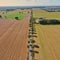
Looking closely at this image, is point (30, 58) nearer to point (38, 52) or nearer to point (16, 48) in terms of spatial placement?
point (38, 52)

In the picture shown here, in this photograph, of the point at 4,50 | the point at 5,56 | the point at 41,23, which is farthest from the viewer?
the point at 41,23

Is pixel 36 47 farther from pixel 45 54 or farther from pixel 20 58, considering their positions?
pixel 20 58

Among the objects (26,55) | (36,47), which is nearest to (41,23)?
(36,47)

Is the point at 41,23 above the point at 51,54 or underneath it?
underneath

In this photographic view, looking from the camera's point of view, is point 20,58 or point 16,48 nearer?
point 20,58

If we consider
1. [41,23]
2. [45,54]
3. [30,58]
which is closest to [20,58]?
[30,58]

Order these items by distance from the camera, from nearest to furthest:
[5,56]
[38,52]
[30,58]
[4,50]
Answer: [30,58] → [5,56] → [38,52] → [4,50]

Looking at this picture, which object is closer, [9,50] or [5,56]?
[5,56]

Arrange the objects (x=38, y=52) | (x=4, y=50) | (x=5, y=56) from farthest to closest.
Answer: (x=4, y=50) < (x=38, y=52) < (x=5, y=56)

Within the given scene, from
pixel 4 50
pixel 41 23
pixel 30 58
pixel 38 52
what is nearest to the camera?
pixel 30 58
